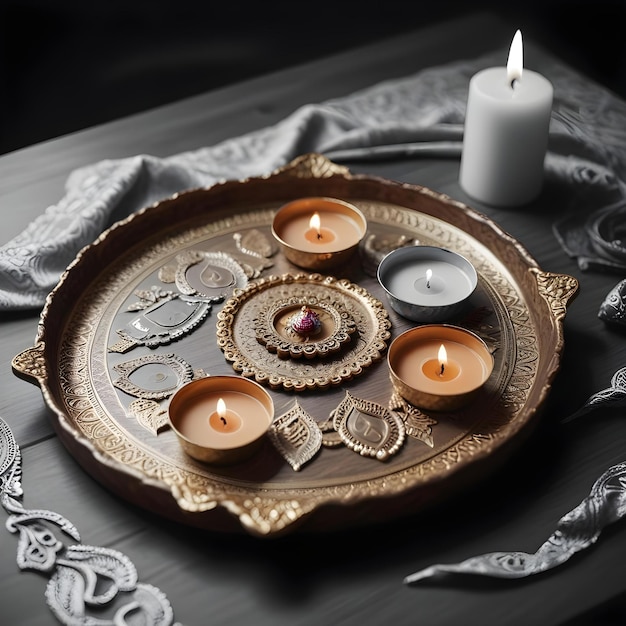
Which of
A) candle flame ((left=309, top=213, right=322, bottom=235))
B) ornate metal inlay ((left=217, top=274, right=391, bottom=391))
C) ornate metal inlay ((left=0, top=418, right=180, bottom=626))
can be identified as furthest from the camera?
candle flame ((left=309, top=213, right=322, bottom=235))

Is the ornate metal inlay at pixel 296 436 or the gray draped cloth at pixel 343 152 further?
the gray draped cloth at pixel 343 152

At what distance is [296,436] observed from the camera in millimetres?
1108

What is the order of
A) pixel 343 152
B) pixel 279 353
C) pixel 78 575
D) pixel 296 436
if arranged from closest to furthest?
pixel 78 575 → pixel 296 436 → pixel 279 353 → pixel 343 152

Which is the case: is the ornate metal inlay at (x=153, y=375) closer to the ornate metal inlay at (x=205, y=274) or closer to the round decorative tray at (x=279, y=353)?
the round decorative tray at (x=279, y=353)

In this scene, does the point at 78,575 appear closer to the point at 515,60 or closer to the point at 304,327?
the point at 304,327

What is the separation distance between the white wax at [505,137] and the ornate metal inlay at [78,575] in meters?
0.88

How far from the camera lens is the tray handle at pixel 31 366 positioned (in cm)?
114

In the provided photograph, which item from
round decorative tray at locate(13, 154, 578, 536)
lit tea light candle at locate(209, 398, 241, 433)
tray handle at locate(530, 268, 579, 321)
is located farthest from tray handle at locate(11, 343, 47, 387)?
tray handle at locate(530, 268, 579, 321)

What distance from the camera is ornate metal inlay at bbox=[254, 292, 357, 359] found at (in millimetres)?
1211

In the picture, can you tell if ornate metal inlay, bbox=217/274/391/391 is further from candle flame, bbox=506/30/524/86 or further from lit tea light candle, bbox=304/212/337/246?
candle flame, bbox=506/30/524/86

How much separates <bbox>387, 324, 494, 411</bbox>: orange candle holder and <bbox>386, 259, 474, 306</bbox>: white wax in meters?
0.08

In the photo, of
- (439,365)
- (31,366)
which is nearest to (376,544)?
(439,365)

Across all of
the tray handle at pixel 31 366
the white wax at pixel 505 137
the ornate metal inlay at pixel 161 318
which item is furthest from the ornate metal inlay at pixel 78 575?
the white wax at pixel 505 137

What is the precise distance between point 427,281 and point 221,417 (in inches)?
15.1
